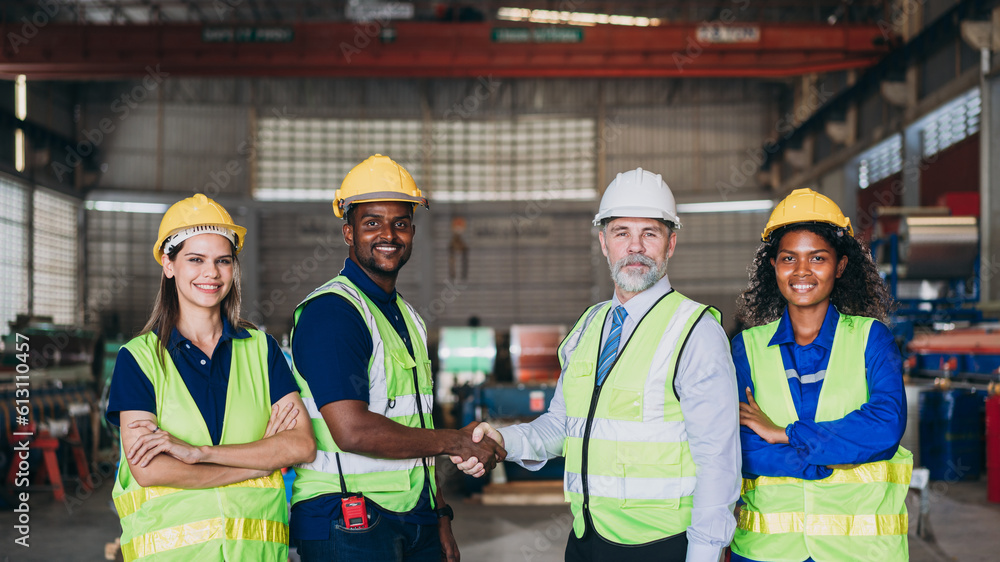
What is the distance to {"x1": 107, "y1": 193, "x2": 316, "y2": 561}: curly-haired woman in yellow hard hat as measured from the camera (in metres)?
2.51

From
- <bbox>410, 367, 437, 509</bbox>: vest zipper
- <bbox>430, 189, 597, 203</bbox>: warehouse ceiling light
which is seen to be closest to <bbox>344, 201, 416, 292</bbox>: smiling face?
<bbox>410, 367, 437, 509</bbox>: vest zipper

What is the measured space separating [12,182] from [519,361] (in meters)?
13.8

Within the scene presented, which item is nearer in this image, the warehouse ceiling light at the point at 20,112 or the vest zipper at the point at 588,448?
the vest zipper at the point at 588,448

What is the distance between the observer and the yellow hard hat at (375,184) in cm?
298

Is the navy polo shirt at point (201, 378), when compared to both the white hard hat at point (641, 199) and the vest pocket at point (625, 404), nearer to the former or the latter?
the vest pocket at point (625, 404)

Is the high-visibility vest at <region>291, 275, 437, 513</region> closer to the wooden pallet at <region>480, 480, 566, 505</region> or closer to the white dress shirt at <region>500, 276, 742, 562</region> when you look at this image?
the white dress shirt at <region>500, 276, 742, 562</region>

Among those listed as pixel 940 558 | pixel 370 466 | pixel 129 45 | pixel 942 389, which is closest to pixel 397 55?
pixel 129 45

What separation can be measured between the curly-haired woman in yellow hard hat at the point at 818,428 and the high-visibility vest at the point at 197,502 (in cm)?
167

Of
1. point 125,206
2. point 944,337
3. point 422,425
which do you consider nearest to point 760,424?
point 422,425

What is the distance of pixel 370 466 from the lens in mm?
2715

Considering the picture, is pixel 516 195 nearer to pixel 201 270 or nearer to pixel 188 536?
pixel 201 270

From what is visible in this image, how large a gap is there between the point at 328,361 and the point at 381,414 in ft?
0.90

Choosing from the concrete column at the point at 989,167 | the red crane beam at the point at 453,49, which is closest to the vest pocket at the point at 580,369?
the concrete column at the point at 989,167

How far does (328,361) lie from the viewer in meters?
2.62
